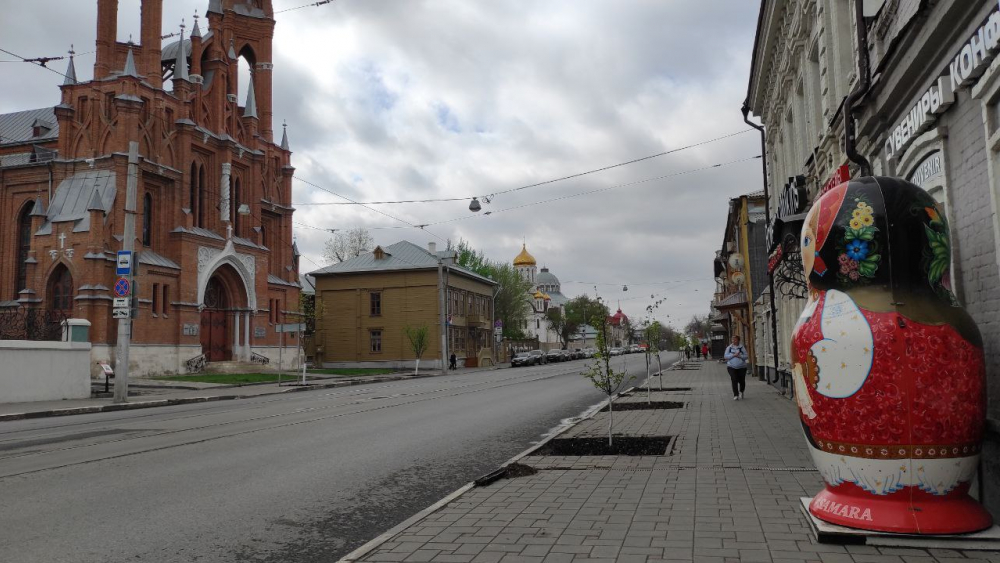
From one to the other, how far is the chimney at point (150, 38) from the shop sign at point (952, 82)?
128ft

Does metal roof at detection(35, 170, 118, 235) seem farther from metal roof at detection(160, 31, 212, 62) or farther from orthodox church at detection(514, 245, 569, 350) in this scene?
orthodox church at detection(514, 245, 569, 350)

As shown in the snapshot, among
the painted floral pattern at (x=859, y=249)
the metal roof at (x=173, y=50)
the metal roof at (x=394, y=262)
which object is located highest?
the metal roof at (x=173, y=50)

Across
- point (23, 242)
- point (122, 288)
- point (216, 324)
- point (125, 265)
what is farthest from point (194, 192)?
point (122, 288)

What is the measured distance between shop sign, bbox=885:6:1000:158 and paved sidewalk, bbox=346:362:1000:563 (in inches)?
130

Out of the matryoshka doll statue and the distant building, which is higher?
the distant building

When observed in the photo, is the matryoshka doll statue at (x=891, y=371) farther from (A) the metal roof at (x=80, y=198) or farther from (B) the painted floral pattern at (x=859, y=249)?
(A) the metal roof at (x=80, y=198)

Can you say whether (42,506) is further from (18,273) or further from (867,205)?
(18,273)

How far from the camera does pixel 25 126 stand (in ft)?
148

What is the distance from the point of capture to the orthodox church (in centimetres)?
12038

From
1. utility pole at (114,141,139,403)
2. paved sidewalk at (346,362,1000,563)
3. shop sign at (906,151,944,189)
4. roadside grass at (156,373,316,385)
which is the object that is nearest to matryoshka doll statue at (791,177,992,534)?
paved sidewalk at (346,362,1000,563)

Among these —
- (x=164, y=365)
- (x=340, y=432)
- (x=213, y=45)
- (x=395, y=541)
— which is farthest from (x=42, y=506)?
(x=213, y=45)

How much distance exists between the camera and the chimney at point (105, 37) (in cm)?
3766

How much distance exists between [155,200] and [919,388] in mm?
40185

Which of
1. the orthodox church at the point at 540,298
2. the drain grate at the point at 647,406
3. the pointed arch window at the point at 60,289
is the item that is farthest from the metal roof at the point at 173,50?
the orthodox church at the point at 540,298
